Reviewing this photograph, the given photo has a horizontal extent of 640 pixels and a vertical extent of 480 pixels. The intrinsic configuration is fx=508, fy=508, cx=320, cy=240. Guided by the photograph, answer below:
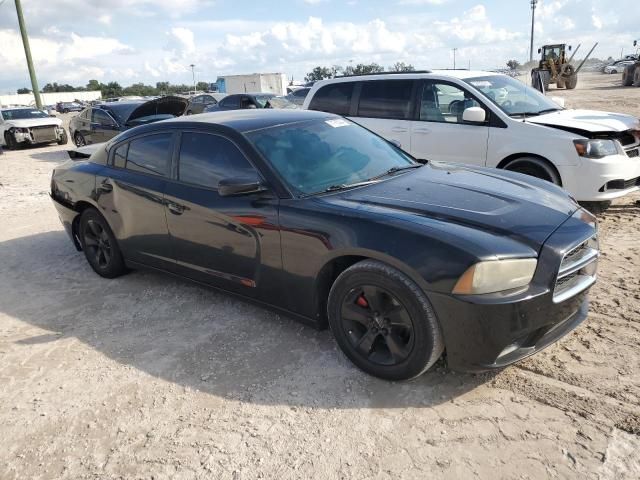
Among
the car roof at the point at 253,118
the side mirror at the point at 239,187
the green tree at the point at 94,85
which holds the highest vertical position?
the green tree at the point at 94,85

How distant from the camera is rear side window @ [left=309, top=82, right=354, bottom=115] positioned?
748cm

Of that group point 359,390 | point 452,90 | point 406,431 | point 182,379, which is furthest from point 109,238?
point 452,90

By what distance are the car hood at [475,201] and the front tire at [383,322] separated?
1.32ft

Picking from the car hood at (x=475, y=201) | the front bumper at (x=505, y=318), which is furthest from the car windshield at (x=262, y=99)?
the front bumper at (x=505, y=318)

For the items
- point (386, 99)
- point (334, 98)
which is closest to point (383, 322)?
point (386, 99)

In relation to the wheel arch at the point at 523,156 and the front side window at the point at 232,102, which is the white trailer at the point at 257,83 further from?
the wheel arch at the point at 523,156

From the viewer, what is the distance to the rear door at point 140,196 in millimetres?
4184

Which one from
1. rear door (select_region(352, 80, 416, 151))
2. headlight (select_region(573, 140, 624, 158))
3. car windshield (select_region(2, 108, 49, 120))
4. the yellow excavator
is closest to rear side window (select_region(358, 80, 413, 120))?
rear door (select_region(352, 80, 416, 151))

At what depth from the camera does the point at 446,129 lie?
6.59 m

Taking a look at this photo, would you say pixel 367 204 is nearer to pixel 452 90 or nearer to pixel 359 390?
pixel 359 390

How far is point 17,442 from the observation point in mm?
2795

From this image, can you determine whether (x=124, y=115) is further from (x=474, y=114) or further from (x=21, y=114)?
(x=474, y=114)

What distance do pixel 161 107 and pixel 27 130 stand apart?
6.89 meters

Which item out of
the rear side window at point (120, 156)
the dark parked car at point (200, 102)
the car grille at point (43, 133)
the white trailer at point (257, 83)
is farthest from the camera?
the white trailer at point (257, 83)
